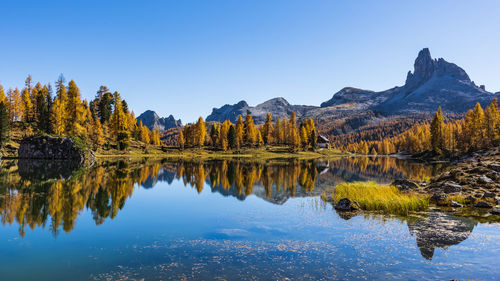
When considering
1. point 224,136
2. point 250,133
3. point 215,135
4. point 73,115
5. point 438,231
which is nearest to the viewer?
point 438,231

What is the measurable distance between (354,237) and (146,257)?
11.7 m

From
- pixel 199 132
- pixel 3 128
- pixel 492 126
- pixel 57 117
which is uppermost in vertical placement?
pixel 57 117

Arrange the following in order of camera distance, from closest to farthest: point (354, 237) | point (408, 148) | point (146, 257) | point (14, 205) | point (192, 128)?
point (146, 257) → point (354, 237) → point (14, 205) → point (192, 128) → point (408, 148)

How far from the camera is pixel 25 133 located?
9438 cm

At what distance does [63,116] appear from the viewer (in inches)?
3487

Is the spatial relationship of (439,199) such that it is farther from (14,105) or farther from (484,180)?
(14,105)

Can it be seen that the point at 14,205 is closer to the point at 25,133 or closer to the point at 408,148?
the point at 25,133

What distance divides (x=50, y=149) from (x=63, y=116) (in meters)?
14.3

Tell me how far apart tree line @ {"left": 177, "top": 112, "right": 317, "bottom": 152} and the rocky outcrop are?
52969 millimetres

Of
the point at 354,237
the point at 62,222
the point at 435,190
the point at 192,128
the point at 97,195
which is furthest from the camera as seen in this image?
the point at 192,128

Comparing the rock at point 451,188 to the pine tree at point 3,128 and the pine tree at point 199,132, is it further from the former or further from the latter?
the pine tree at point 199,132

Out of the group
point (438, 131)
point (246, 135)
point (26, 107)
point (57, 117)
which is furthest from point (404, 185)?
point (26, 107)

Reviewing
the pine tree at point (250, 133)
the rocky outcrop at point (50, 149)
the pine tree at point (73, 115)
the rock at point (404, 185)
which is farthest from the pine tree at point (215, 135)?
the rock at point (404, 185)

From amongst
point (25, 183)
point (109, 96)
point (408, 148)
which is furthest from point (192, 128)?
point (408, 148)
